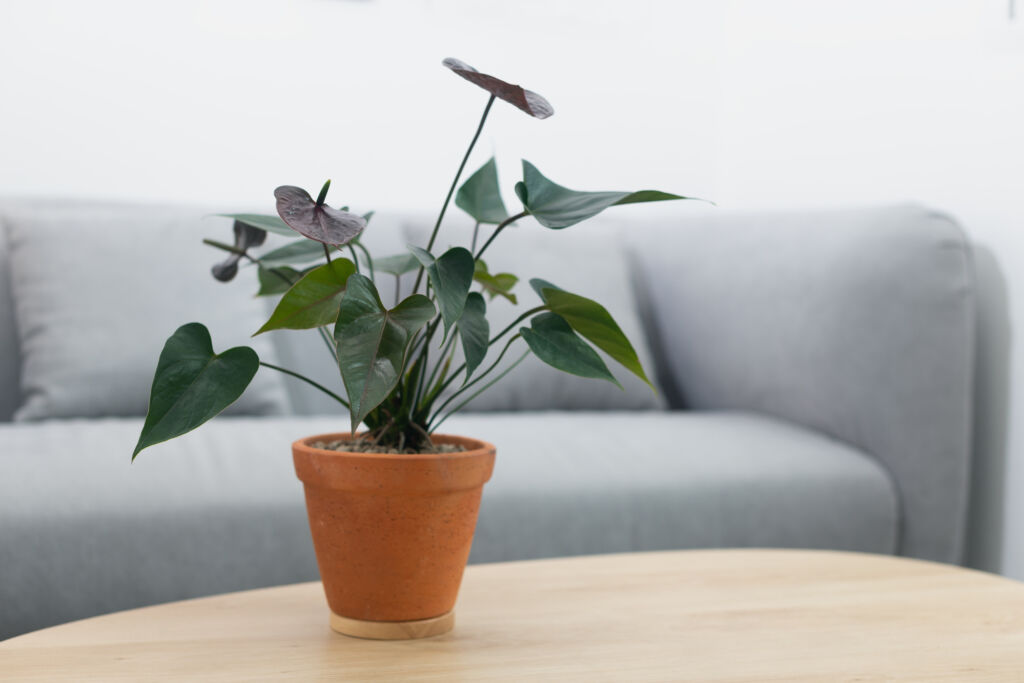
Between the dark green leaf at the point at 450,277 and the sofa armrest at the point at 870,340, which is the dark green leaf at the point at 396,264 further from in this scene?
the sofa armrest at the point at 870,340

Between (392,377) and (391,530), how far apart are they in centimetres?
16

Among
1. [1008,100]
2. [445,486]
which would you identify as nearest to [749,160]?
[1008,100]

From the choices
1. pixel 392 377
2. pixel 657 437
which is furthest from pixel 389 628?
pixel 657 437

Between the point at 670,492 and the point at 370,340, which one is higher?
the point at 370,340

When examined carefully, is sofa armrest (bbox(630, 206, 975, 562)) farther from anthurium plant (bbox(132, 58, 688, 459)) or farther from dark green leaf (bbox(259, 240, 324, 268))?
dark green leaf (bbox(259, 240, 324, 268))

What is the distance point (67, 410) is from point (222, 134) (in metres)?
0.87

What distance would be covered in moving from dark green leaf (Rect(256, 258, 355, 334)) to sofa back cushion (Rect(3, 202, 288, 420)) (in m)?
1.05

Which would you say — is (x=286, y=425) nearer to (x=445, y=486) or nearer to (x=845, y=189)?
(x=445, y=486)

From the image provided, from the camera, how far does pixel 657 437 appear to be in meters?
1.53

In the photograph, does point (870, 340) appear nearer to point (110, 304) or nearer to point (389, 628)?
point (389, 628)

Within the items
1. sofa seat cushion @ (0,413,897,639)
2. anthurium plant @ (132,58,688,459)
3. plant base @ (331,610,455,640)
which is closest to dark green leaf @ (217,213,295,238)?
anthurium plant @ (132,58,688,459)

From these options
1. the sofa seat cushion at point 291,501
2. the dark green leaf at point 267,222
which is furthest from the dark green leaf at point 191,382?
the sofa seat cushion at point 291,501

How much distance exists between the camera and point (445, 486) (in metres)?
0.69

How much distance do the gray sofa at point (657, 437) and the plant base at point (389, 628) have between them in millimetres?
518
